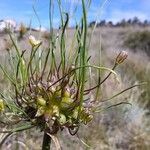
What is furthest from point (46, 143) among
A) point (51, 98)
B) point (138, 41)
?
point (138, 41)

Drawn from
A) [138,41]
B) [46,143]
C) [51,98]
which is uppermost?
[51,98]

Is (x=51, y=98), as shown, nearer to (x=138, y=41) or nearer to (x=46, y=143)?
(x=46, y=143)

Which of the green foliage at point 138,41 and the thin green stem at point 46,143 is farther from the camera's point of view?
the green foliage at point 138,41

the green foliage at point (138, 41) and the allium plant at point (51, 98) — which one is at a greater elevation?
the allium plant at point (51, 98)

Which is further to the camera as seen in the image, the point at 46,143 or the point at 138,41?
the point at 138,41

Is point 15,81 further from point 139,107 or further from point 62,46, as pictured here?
point 139,107

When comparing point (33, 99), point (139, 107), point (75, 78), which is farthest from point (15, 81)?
point (139, 107)

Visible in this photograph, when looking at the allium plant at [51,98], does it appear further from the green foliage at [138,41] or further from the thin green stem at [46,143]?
the green foliage at [138,41]

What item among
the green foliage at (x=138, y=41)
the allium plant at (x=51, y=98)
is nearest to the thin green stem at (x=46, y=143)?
the allium plant at (x=51, y=98)

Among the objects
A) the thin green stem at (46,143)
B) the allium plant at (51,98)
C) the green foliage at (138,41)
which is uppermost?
the allium plant at (51,98)

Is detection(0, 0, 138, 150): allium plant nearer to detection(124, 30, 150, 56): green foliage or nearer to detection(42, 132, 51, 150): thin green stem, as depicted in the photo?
detection(42, 132, 51, 150): thin green stem

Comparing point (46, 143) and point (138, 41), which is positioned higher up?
point (46, 143)

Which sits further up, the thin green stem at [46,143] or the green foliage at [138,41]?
the thin green stem at [46,143]
